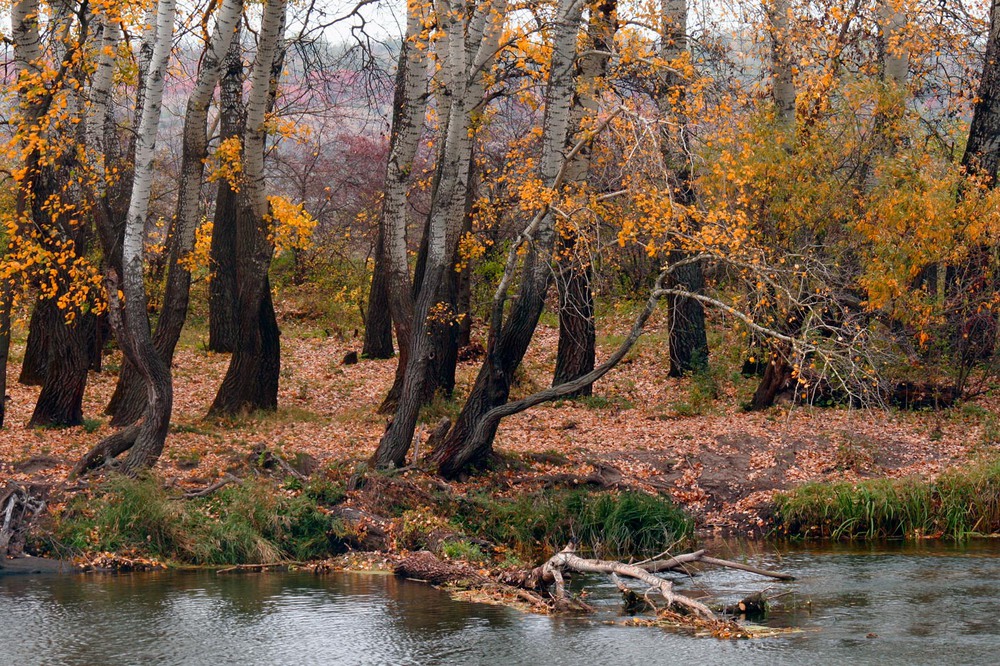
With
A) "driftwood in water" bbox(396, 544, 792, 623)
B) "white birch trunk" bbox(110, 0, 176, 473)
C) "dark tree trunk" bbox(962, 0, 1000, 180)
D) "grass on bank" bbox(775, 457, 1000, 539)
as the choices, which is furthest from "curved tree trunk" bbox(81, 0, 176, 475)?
"dark tree trunk" bbox(962, 0, 1000, 180)

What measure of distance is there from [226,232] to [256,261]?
541cm

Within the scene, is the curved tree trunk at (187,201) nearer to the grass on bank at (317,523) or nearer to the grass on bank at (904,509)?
the grass on bank at (317,523)

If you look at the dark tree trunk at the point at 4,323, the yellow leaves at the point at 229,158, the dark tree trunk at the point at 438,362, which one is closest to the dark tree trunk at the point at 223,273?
the dark tree trunk at the point at 438,362

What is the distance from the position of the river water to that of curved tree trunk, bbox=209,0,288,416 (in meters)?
5.84

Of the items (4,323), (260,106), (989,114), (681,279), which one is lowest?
(4,323)

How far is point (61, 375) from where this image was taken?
635 inches

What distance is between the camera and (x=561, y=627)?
9.41m

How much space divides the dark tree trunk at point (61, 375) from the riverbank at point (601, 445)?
0.36m

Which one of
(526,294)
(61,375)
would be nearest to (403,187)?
(526,294)

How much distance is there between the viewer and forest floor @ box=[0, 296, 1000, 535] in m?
14.5

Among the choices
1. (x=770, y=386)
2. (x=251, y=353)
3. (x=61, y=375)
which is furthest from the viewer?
(x=770, y=386)

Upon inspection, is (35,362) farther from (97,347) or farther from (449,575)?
(449,575)

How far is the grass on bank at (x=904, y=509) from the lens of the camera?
13.5 metres

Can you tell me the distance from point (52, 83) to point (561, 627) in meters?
10.2
